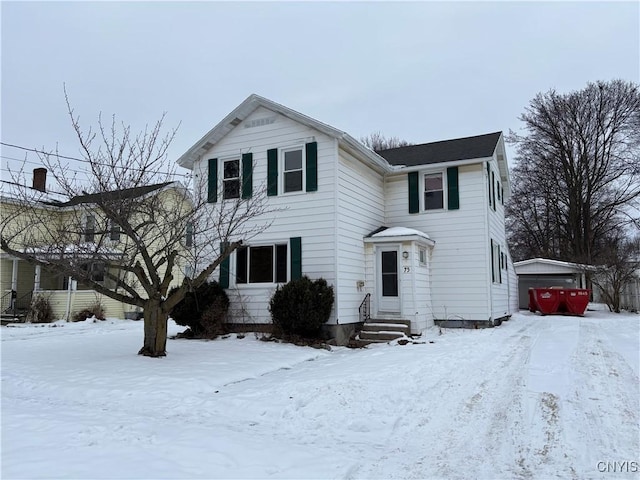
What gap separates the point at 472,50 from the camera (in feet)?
57.1

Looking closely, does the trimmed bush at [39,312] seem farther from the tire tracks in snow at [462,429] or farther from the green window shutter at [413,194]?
the tire tracks in snow at [462,429]

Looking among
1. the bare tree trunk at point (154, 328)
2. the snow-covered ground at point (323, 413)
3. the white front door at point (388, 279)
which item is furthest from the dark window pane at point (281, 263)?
the bare tree trunk at point (154, 328)

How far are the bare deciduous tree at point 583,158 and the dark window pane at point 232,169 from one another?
22312 mm

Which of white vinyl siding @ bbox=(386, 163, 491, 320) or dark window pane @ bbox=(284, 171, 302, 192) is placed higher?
dark window pane @ bbox=(284, 171, 302, 192)

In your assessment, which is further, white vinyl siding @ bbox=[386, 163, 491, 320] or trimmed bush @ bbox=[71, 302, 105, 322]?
trimmed bush @ bbox=[71, 302, 105, 322]

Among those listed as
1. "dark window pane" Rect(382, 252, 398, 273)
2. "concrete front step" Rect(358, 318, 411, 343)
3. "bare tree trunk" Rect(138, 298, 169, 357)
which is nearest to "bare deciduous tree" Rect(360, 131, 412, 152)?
"dark window pane" Rect(382, 252, 398, 273)

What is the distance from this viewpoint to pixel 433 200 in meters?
15.7

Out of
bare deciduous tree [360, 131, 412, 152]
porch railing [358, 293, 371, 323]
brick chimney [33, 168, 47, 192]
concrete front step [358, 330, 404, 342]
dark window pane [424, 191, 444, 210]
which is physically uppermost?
bare deciduous tree [360, 131, 412, 152]

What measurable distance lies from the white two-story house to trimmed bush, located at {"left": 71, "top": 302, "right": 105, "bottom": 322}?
28.9ft

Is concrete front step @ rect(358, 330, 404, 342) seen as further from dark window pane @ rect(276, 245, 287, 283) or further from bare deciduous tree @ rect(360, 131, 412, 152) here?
bare deciduous tree @ rect(360, 131, 412, 152)

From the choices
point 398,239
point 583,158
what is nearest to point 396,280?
point 398,239

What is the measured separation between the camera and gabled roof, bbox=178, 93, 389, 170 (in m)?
12.9

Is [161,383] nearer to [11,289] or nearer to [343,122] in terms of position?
[11,289]

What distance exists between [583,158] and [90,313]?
29.8 meters
